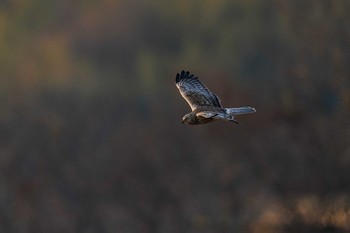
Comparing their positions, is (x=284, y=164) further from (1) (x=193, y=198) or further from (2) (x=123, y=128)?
(2) (x=123, y=128)

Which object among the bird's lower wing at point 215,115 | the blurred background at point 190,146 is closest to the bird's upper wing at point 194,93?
the bird's lower wing at point 215,115

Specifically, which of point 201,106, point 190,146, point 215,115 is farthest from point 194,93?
point 190,146

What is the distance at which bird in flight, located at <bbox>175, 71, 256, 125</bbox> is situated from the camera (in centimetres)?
673

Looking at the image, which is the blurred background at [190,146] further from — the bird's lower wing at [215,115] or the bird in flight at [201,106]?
the bird's lower wing at [215,115]

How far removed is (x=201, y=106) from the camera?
7.25 m

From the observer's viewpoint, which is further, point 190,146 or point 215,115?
point 190,146

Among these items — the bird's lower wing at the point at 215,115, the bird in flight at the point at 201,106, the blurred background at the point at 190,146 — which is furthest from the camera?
the blurred background at the point at 190,146

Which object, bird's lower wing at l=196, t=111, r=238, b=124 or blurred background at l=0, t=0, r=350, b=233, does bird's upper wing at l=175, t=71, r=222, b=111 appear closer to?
bird's lower wing at l=196, t=111, r=238, b=124

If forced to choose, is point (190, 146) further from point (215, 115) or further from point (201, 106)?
point (215, 115)

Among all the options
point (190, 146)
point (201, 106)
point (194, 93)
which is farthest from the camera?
point (190, 146)

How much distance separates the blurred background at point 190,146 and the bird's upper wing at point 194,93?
50.4ft

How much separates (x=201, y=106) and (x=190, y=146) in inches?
992

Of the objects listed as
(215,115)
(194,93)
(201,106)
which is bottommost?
(215,115)

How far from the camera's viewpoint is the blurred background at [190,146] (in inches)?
1032
